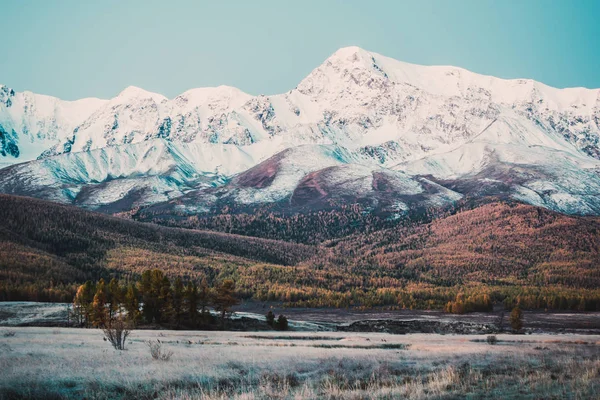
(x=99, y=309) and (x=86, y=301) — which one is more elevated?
(x=86, y=301)

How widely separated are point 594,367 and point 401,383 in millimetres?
12393

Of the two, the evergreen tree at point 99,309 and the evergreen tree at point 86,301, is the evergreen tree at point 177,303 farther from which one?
the evergreen tree at point 86,301

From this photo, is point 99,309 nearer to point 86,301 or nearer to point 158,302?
point 158,302

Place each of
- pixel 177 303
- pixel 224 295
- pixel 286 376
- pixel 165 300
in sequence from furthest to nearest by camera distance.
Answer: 1. pixel 224 295
2. pixel 165 300
3. pixel 177 303
4. pixel 286 376

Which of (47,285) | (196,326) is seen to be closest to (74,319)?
(196,326)

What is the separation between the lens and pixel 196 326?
109 m

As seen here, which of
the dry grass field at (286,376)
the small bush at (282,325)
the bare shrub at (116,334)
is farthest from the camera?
the small bush at (282,325)

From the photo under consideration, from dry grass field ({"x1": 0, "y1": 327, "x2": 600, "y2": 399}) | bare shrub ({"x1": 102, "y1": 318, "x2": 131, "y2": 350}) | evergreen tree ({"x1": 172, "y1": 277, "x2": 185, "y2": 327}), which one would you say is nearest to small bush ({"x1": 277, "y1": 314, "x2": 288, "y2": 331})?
evergreen tree ({"x1": 172, "y1": 277, "x2": 185, "y2": 327})

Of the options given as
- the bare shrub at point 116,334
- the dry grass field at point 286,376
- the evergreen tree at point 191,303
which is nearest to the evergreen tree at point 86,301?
the evergreen tree at point 191,303

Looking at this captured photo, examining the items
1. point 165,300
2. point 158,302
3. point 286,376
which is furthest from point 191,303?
point 286,376

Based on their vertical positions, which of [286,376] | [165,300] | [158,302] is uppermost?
[165,300]

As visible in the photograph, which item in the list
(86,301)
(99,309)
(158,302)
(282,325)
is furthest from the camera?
(282,325)

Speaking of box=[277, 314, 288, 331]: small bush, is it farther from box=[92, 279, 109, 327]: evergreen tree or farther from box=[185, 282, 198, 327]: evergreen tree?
box=[92, 279, 109, 327]: evergreen tree

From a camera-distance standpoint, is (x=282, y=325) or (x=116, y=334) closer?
(x=116, y=334)
